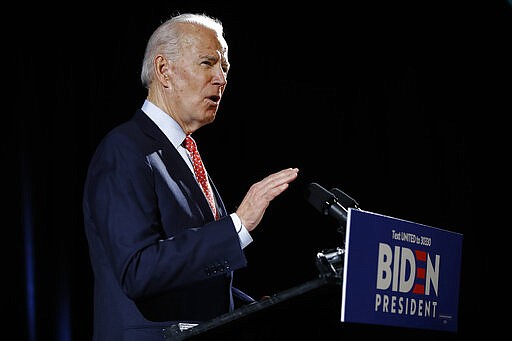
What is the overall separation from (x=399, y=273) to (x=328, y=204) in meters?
0.20

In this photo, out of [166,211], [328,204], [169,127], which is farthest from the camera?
[169,127]

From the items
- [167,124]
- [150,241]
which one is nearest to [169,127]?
[167,124]

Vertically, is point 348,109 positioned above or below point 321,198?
above

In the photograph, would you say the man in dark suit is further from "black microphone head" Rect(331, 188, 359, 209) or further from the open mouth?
"black microphone head" Rect(331, 188, 359, 209)

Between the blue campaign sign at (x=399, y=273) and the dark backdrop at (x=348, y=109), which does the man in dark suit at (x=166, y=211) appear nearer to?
the blue campaign sign at (x=399, y=273)

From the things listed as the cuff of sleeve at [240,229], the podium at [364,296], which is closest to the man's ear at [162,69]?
the cuff of sleeve at [240,229]

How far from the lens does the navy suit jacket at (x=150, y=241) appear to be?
1302 millimetres

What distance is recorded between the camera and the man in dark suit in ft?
4.27

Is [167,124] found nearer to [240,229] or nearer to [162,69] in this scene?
[162,69]

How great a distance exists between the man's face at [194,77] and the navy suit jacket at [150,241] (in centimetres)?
12

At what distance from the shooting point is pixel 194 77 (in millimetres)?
1650

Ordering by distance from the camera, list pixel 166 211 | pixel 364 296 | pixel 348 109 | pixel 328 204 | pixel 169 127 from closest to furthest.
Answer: pixel 364 296
pixel 328 204
pixel 166 211
pixel 169 127
pixel 348 109

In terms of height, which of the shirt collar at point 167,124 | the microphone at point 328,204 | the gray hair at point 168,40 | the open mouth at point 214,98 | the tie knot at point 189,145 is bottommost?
the microphone at point 328,204

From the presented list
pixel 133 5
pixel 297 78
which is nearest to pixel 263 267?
pixel 297 78
